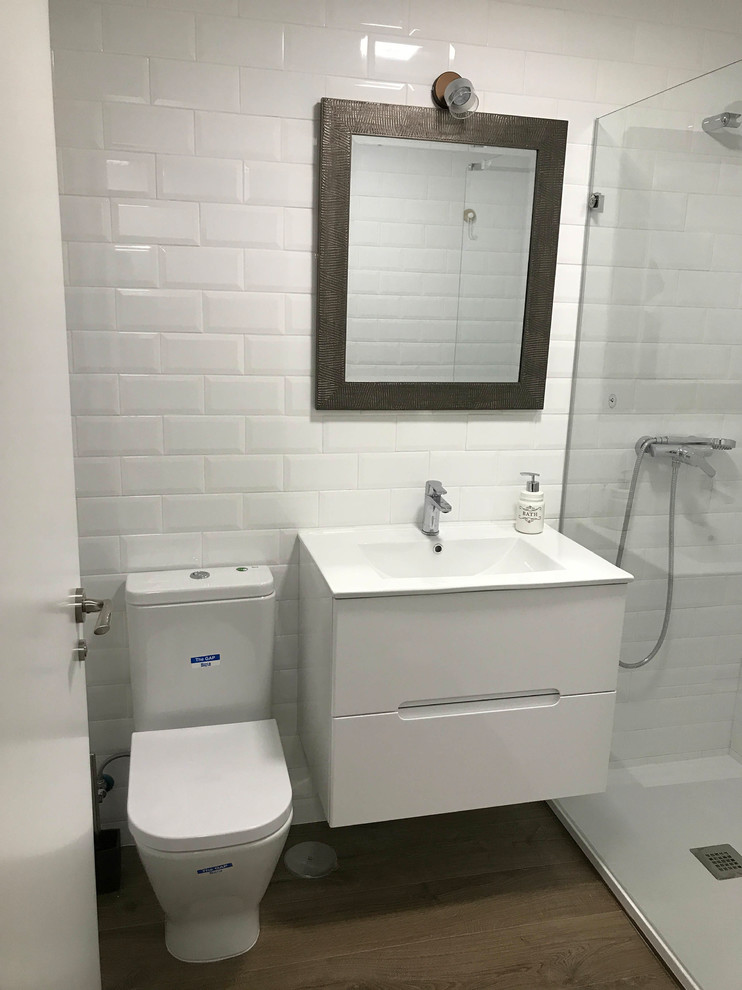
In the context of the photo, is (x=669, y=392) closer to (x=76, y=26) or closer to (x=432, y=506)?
(x=432, y=506)

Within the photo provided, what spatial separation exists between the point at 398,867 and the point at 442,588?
0.95 meters

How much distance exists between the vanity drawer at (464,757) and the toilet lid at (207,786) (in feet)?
0.59

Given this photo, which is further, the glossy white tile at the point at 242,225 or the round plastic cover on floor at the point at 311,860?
the round plastic cover on floor at the point at 311,860

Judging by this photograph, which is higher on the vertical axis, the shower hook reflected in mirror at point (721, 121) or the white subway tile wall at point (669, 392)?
the shower hook reflected in mirror at point (721, 121)

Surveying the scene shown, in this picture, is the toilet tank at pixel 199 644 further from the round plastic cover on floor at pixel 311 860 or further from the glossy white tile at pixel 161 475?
the round plastic cover on floor at pixel 311 860

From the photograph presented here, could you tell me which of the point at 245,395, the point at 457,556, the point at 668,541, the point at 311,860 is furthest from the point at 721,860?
the point at 245,395

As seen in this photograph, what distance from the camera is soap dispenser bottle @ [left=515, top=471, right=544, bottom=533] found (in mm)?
2268

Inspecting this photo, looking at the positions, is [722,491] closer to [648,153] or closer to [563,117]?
[648,153]

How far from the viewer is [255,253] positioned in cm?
205

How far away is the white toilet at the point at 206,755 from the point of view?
172cm

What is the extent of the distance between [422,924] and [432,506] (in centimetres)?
109

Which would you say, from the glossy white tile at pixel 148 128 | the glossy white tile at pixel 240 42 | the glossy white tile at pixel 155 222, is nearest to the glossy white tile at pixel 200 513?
the glossy white tile at pixel 155 222

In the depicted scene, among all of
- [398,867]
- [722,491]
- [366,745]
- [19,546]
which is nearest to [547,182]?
[722,491]

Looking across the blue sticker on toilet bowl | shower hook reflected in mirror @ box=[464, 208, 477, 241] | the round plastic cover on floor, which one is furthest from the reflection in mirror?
the round plastic cover on floor
